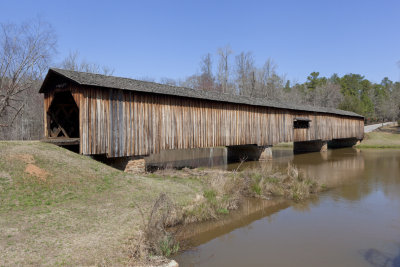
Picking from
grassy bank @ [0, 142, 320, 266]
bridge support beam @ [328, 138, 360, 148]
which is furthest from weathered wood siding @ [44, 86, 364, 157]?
bridge support beam @ [328, 138, 360, 148]

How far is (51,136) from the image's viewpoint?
39.9ft

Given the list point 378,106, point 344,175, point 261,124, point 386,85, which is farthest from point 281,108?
point 386,85

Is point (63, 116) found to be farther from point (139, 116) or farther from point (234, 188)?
point (234, 188)

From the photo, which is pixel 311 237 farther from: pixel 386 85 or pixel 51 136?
pixel 386 85

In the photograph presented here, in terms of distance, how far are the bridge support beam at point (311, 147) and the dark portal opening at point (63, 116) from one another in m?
20.8

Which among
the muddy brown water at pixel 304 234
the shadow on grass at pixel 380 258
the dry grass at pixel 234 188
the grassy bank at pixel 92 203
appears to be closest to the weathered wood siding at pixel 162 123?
the grassy bank at pixel 92 203

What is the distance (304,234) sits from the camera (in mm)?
6586

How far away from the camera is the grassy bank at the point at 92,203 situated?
477cm

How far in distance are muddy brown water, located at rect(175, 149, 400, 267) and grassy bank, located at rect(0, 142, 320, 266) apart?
558 mm

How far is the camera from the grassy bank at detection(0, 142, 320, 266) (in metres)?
4.77

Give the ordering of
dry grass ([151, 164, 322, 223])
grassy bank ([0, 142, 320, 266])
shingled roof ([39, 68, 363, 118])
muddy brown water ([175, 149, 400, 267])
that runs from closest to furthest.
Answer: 1. grassy bank ([0, 142, 320, 266])
2. muddy brown water ([175, 149, 400, 267])
3. dry grass ([151, 164, 322, 223])
4. shingled roof ([39, 68, 363, 118])

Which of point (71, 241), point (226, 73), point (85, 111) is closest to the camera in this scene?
point (71, 241)

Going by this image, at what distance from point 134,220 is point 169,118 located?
7.09 metres

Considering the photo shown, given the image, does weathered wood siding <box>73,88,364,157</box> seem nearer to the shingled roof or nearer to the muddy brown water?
Result: the shingled roof
